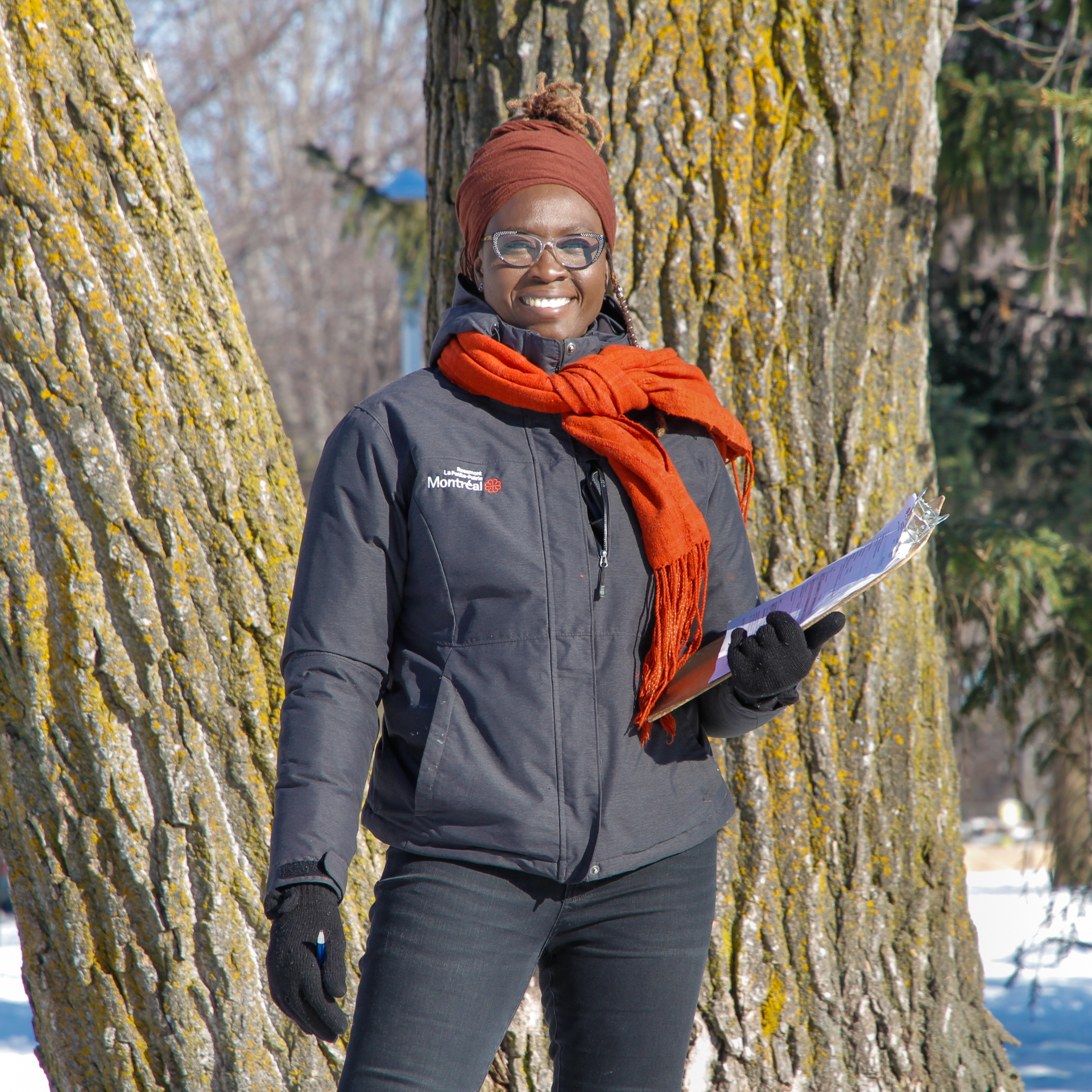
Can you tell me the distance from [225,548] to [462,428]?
0.83m

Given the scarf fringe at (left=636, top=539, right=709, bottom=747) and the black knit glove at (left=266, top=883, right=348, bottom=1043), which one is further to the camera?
the scarf fringe at (left=636, top=539, right=709, bottom=747)

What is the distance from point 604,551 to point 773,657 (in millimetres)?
307

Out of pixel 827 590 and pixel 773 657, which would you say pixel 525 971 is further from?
pixel 827 590

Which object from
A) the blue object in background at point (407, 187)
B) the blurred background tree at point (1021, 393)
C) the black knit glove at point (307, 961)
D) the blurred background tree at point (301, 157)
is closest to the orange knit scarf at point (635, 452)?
the black knit glove at point (307, 961)

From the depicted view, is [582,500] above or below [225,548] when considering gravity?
below

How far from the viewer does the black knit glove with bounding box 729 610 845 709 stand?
173cm

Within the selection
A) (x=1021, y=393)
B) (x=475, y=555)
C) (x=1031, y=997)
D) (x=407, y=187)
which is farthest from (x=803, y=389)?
(x=407, y=187)

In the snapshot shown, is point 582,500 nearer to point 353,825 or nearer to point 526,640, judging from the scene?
point 526,640

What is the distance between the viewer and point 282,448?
253 cm

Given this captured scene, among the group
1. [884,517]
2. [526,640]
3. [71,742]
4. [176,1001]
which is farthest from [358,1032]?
[884,517]

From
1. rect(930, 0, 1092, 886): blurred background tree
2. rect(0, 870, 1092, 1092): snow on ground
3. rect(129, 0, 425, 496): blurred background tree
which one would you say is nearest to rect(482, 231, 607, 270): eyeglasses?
rect(930, 0, 1092, 886): blurred background tree

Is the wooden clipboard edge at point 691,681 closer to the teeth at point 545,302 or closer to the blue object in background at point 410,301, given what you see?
the teeth at point 545,302

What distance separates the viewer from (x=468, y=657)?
5.57ft

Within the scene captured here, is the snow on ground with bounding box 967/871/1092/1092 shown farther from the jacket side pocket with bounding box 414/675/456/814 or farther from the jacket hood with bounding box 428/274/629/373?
the jacket hood with bounding box 428/274/629/373
